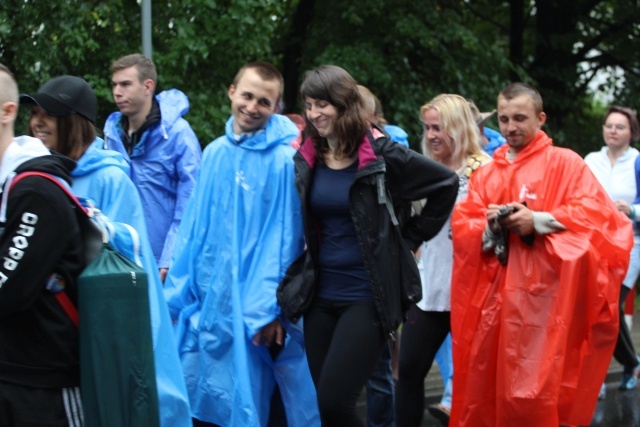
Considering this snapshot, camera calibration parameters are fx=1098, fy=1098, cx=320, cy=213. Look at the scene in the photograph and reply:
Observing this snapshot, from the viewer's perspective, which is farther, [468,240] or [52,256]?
[468,240]

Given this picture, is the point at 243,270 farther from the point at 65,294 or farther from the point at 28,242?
the point at 28,242

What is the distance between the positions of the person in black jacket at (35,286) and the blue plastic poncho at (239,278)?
198 cm

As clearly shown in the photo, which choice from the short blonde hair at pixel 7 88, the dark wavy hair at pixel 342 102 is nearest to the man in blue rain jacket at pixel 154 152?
the dark wavy hair at pixel 342 102

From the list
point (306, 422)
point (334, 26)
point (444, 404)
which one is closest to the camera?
point (306, 422)

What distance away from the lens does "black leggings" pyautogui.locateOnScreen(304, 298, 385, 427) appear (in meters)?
4.73

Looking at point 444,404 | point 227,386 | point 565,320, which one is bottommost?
point 444,404

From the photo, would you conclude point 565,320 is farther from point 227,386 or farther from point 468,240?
point 227,386

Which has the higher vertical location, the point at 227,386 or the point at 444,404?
the point at 227,386

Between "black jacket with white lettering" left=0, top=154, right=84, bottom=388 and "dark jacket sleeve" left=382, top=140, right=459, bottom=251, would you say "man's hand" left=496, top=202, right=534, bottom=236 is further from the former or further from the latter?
"black jacket with white lettering" left=0, top=154, right=84, bottom=388

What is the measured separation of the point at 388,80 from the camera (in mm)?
11617

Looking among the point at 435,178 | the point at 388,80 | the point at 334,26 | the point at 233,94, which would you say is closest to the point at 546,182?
the point at 435,178

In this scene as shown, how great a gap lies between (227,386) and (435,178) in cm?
153

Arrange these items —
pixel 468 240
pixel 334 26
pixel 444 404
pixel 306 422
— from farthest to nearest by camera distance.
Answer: pixel 334 26 < pixel 444 404 < pixel 468 240 < pixel 306 422

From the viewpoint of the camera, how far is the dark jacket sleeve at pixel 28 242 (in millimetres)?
3195
